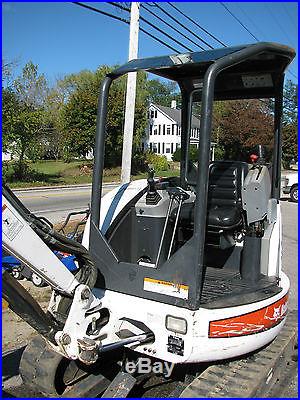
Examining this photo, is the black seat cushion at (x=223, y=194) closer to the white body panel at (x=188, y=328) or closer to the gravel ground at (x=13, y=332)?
the white body panel at (x=188, y=328)

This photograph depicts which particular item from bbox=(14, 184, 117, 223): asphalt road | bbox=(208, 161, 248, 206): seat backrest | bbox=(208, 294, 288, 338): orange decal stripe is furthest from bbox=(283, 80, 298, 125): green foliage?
bbox=(14, 184, 117, 223): asphalt road

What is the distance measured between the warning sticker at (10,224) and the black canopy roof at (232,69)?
1.52 metres

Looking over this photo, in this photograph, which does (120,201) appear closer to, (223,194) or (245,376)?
(223,194)

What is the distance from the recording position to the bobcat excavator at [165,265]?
290cm

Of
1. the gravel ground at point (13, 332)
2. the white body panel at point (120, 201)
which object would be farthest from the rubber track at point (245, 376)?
the gravel ground at point (13, 332)

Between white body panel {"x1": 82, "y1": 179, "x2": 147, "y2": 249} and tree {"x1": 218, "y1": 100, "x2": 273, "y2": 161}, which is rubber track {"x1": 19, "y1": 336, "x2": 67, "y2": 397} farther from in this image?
tree {"x1": 218, "y1": 100, "x2": 273, "y2": 161}

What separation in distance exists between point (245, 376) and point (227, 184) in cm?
158

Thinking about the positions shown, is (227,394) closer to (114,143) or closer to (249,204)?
(249,204)

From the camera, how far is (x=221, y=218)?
3.77m

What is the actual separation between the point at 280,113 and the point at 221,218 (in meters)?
1.37

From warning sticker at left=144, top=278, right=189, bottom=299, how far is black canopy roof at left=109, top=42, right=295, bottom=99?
4.97ft

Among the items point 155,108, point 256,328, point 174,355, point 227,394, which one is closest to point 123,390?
point 174,355

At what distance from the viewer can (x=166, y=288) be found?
319 centimetres

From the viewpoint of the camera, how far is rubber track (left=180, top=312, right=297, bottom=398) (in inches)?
119
